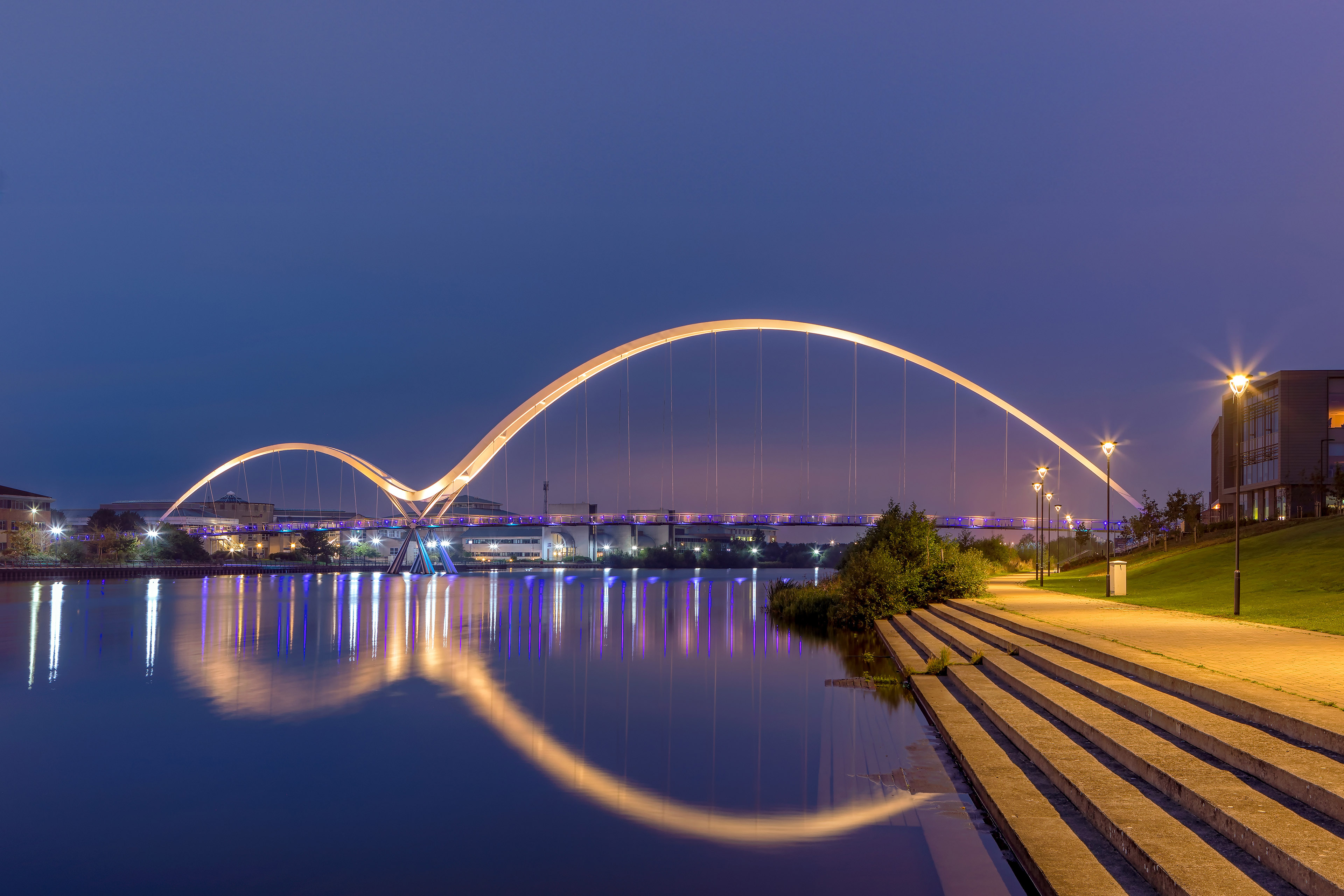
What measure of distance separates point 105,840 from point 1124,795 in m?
9.77

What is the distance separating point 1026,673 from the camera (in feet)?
46.4

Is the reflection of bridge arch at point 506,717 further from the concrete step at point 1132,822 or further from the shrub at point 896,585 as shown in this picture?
the shrub at point 896,585

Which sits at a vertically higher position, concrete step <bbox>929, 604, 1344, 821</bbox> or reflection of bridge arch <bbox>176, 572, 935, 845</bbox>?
concrete step <bbox>929, 604, 1344, 821</bbox>

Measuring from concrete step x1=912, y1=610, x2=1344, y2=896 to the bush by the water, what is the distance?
2229 centimetres

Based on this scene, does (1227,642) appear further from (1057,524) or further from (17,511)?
(17,511)

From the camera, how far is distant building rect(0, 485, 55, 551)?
4124 inches

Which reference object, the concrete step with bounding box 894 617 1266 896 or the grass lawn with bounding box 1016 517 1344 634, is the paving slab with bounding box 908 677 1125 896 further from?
the grass lawn with bounding box 1016 517 1344 634

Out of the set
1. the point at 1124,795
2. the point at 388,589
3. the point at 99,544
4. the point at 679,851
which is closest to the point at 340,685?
the point at 679,851

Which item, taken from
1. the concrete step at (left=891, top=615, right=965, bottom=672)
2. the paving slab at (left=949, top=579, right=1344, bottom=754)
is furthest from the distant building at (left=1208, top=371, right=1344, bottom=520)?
the paving slab at (left=949, top=579, right=1344, bottom=754)

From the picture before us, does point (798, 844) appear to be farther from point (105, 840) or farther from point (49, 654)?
point (49, 654)

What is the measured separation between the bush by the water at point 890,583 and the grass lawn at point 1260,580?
4.23m

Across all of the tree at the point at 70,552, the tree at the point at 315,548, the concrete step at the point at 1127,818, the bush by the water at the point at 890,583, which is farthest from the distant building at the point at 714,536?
the concrete step at the point at 1127,818

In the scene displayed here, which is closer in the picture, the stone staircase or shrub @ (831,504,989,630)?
the stone staircase

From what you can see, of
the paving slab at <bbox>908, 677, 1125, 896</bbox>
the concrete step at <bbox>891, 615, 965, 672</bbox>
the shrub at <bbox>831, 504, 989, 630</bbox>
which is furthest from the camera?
the shrub at <bbox>831, 504, 989, 630</bbox>
